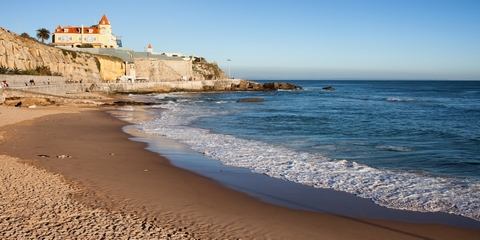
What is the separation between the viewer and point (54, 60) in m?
47.8

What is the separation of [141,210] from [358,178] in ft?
17.2

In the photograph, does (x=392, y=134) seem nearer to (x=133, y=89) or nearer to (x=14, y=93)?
(x=14, y=93)

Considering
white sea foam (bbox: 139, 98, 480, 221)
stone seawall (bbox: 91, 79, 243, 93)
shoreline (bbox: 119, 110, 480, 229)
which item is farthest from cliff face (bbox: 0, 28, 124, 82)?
shoreline (bbox: 119, 110, 480, 229)

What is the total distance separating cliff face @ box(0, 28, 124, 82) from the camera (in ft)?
127

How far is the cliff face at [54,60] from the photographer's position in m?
38.8

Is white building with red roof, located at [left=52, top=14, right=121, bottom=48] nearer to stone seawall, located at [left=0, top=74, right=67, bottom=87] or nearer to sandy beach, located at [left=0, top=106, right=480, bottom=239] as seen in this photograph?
stone seawall, located at [left=0, top=74, right=67, bottom=87]

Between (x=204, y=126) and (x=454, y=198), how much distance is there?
1424 centimetres

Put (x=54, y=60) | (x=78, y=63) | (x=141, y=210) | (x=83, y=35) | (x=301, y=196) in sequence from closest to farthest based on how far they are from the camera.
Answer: (x=141, y=210) → (x=301, y=196) → (x=54, y=60) → (x=78, y=63) → (x=83, y=35)

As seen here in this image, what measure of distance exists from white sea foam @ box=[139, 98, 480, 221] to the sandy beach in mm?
1291

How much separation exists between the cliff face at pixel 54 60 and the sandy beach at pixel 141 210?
1285 inches

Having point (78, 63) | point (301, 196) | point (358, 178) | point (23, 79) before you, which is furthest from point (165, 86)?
point (301, 196)

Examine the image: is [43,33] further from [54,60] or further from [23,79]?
[23,79]

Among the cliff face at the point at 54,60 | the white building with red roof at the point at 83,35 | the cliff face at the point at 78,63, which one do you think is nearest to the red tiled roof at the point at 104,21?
the white building with red roof at the point at 83,35

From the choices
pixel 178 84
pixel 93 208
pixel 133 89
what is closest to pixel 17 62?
pixel 133 89
